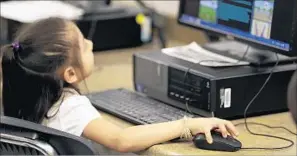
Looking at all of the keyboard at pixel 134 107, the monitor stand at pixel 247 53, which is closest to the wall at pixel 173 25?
the monitor stand at pixel 247 53

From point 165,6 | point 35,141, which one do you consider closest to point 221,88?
point 35,141

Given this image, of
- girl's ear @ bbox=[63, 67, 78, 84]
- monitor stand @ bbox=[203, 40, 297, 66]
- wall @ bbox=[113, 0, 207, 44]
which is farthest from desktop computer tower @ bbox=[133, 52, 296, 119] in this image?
wall @ bbox=[113, 0, 207, 44]

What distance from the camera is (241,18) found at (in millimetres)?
2104

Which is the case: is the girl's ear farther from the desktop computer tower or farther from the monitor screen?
the monitor screen

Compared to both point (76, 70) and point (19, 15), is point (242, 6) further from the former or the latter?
point (19, 15)

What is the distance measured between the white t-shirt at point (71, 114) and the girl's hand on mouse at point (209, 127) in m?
0.25

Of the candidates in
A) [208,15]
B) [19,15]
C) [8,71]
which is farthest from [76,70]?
[19,15]

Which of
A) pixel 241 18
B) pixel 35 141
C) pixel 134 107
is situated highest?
pixel 241 18

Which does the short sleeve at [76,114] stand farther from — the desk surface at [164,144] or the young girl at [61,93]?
the desk surface at [164,144]

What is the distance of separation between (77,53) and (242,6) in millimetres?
521

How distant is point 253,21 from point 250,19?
14 mm

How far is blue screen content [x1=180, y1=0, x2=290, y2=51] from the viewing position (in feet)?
6.59

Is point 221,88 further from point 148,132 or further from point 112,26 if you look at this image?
point 112,26

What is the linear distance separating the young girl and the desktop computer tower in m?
0.20
